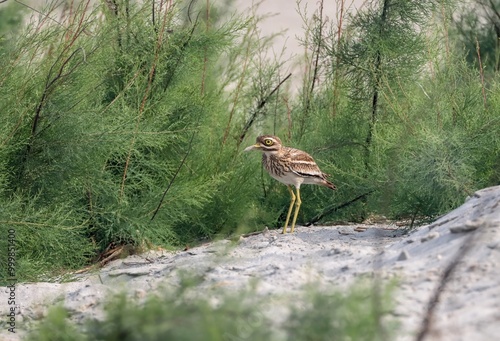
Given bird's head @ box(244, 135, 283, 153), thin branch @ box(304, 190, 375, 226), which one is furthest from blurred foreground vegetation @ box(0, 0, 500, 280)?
bird's head @ box(244, 135, 283, 153)

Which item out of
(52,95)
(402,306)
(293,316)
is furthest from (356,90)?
(293,316)

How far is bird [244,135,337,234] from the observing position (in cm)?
581

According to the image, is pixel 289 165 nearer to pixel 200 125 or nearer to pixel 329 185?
pixel 329 185

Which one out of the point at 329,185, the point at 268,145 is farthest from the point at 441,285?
the point at 268,145

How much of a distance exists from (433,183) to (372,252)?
3.98 ft

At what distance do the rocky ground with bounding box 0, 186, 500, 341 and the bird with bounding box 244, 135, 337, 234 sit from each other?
0.38m

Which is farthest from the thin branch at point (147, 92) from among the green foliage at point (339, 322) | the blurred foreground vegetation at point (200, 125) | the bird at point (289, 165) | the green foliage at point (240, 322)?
the green foliage at point (339, 322)

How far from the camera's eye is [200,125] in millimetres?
5961

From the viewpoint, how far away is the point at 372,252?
166 inches

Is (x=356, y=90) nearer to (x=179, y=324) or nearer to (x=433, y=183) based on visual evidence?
(x=433, y=183)

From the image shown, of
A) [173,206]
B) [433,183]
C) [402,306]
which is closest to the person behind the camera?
[402,306]

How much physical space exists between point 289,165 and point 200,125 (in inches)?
24.8

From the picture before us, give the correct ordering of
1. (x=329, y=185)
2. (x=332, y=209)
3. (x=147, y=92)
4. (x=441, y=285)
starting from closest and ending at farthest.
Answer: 1. (x=441, y=285)
2. (x=147, y=92)
3. (x=329, y=185)
4. (x=332, y=209)

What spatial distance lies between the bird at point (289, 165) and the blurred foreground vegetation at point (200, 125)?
237mm
